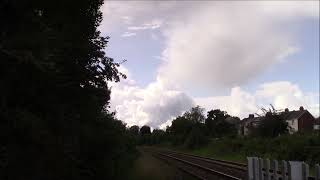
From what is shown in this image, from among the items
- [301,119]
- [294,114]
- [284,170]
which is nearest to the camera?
[284,170]

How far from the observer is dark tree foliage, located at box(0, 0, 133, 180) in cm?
1081

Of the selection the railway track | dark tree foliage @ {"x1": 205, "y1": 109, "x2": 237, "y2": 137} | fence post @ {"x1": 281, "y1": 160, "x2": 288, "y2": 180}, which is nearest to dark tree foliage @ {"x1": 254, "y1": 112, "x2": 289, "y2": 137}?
the railway track

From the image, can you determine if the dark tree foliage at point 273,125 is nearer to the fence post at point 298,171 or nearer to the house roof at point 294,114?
the fence post at point 298,171

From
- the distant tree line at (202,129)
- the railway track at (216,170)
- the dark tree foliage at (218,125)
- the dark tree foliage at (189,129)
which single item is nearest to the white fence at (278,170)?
the railway track at (216,170)

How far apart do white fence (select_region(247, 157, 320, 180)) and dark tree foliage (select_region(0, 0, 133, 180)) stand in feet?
15.3

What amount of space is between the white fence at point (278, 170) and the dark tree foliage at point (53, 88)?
466cm

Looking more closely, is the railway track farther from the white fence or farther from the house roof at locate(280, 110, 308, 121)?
the house roof at locate(280, 110, 308, 121)

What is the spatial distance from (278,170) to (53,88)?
5468mm

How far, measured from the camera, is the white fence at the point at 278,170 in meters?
12.1

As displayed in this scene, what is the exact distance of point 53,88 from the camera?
12.7 meters

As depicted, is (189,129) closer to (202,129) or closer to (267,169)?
(202,129)

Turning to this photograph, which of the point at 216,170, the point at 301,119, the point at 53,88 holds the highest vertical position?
the point at 301,119

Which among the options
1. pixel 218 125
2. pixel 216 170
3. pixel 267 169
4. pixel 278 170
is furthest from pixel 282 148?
pixel 218 125

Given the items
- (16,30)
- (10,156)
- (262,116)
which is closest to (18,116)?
(10,156)
